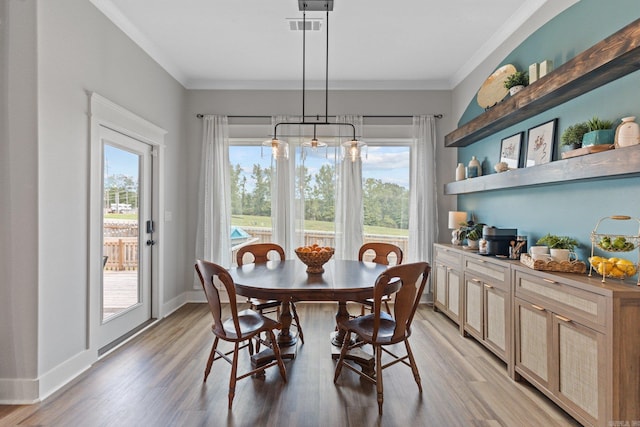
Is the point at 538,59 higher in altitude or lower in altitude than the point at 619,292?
higher

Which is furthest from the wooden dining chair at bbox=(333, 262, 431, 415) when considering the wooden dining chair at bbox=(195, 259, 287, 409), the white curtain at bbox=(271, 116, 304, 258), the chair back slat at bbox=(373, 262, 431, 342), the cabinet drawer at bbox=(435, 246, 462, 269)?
the white curtain at bbox=(271, 116, 304, 258)

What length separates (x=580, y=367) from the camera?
191cm

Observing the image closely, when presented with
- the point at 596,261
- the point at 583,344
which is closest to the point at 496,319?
the point at 583,344

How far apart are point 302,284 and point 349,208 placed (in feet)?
7.73

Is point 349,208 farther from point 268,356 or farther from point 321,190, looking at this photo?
point 268,356

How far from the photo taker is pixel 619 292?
1.70 metres

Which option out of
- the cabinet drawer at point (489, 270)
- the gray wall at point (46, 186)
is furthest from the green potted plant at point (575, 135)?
the gray wall at point (46, 186)

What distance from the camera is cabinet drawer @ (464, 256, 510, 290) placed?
2684 mm

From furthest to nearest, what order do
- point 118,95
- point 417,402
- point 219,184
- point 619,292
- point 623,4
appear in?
point 219,184
point 118,95
point 417,402
point 623,4
point 619,292

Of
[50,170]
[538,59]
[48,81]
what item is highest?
[538,59]

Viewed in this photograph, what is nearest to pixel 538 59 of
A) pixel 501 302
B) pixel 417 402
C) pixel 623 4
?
pixel 623 4

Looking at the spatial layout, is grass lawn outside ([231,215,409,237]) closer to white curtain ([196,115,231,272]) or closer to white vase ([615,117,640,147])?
white curtain ([196,115,231,272])

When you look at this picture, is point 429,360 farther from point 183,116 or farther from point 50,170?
point 183,116

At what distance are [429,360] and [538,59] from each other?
273cm
